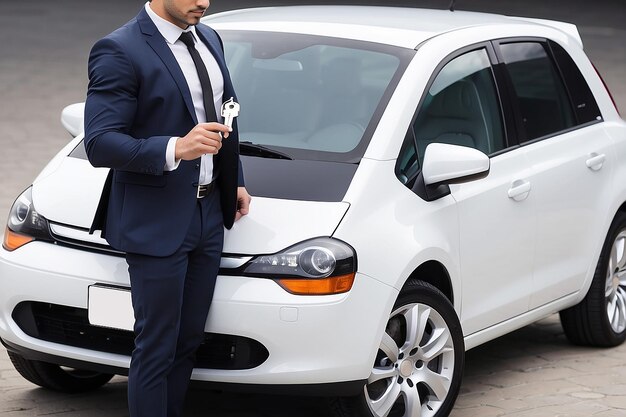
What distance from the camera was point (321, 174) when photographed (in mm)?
4898

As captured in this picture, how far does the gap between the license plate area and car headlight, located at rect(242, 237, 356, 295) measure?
1.39 feet

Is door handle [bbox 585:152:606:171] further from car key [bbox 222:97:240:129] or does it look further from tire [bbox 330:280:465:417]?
car key [bbox 222:97:240:129]

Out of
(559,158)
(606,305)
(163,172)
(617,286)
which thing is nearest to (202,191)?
(163,172)

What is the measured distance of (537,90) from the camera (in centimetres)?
620

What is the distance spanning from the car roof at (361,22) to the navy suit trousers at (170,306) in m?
1.35

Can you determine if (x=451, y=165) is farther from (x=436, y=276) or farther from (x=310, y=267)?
(x=310, y=267)

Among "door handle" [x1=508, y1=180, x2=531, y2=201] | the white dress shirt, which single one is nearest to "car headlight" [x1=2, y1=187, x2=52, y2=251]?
the white dress shirt

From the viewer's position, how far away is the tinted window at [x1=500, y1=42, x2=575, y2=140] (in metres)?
6.00

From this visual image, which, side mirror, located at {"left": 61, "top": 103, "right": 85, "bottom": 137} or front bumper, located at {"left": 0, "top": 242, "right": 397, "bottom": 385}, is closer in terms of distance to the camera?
front bumper, located at {"left": 0, "top": 242, "right": 397, "bottom": 385}

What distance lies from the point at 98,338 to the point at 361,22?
1900 mm

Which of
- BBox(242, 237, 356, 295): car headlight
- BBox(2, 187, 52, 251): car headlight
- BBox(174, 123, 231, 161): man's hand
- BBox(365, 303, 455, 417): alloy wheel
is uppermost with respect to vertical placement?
BBox(174, 123, 231, 161): man's hand

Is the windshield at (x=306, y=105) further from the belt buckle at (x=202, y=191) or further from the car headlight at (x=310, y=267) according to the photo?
the belt buckle at (x=202, y=191)

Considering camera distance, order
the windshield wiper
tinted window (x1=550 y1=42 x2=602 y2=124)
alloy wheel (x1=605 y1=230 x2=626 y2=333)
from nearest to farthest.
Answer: the windshield wiper, tinted window (x1=550 y1=42 x2=602 y2=124), alloy wheel (x1=605 y1=230 x2=626 y2=333)

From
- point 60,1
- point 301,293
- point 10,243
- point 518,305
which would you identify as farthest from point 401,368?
point 60,1
